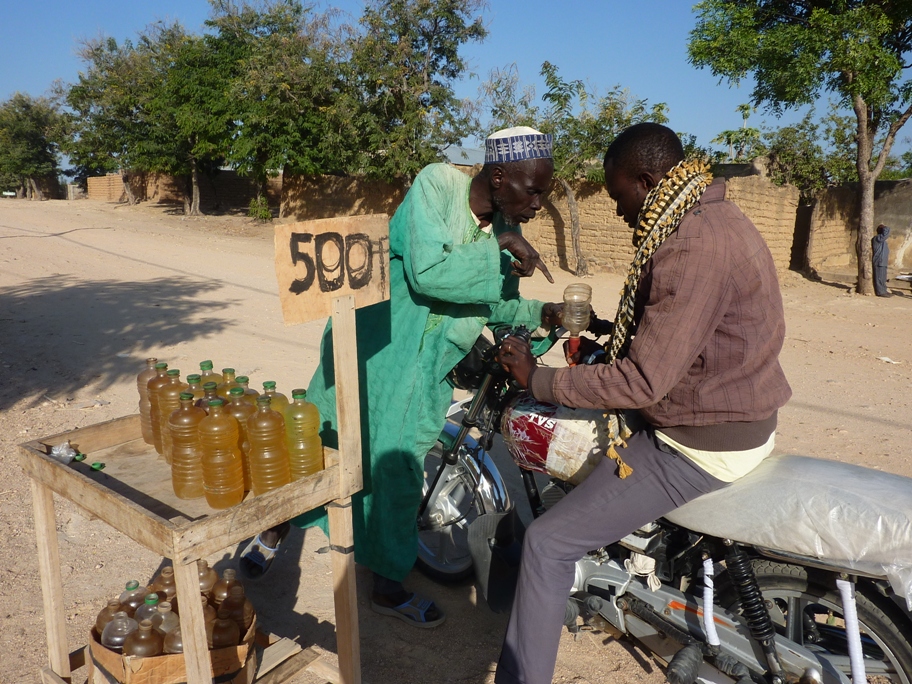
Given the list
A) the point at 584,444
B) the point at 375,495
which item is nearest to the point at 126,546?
the point at 375,495

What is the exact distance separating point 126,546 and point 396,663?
5.64 feet

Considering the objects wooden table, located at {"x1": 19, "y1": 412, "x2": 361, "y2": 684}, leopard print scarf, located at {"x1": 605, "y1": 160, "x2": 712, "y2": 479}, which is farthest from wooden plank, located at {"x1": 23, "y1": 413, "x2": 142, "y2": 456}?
leopard print scarf, located at {"x1": 605, "y1": 160, "x2": 712, "y2": 479}

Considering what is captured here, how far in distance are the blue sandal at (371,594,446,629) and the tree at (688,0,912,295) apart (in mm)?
12274

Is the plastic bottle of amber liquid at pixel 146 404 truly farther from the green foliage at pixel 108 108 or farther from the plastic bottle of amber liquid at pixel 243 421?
the green foliage at pixel 108 108

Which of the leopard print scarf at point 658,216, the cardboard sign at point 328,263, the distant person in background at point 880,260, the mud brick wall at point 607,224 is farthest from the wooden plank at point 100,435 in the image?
the distant person in background at point 880,260

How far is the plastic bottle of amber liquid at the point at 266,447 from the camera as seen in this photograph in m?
2.09

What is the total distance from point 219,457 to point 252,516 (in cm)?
21

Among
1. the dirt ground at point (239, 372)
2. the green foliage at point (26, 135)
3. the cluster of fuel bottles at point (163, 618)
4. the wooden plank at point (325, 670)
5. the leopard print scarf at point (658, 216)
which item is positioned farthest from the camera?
the green foliage at point (26, 135)

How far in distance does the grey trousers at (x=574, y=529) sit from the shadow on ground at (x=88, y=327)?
507cm

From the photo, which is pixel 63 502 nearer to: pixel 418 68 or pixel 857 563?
pixel 857 563

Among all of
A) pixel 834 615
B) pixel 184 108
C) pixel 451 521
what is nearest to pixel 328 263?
pixel 451 521

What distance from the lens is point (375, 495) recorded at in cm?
297

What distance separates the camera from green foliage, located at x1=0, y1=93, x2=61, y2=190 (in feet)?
136

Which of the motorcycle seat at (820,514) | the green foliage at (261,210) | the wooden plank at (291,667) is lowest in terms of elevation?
the wooden plank at (291,667)
